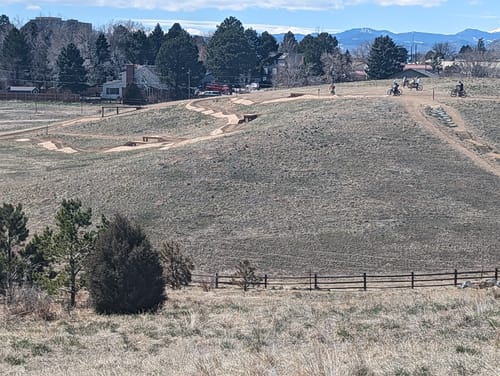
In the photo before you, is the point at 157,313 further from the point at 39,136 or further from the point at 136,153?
the point at 39,136

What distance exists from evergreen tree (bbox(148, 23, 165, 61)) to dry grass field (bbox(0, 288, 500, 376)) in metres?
99.0

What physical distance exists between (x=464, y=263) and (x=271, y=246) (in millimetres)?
7267

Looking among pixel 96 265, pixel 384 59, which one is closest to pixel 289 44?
pixel 384 59

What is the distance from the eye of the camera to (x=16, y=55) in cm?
11244

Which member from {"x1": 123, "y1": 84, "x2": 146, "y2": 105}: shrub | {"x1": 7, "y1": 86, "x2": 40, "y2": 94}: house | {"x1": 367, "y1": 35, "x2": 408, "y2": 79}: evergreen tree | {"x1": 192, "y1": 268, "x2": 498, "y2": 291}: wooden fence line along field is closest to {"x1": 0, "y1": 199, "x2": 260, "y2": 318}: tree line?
{"x1": 192, "y1": 268, "x2": 498, "y2": 291}: wooden fence line along field

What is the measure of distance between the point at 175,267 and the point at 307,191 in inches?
495

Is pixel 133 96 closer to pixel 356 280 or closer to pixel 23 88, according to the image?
pixel 23 88

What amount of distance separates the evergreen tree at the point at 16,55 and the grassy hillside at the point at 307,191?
194ft

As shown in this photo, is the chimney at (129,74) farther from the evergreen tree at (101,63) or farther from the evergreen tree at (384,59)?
the evergreen tree at (384,59)

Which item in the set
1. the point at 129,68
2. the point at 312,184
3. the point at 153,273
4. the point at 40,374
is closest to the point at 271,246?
the point at 312,184

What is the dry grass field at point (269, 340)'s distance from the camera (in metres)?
9.96

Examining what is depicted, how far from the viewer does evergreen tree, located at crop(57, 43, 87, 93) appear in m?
107

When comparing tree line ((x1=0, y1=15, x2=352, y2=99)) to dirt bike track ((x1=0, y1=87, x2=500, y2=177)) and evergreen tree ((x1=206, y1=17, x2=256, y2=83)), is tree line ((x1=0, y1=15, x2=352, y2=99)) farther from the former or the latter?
dirt bike track ((x1=0, y1=87, x2=500, y2=177))

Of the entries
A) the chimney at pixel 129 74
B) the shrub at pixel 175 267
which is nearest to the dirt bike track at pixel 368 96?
the shrub at pixel 175 267
